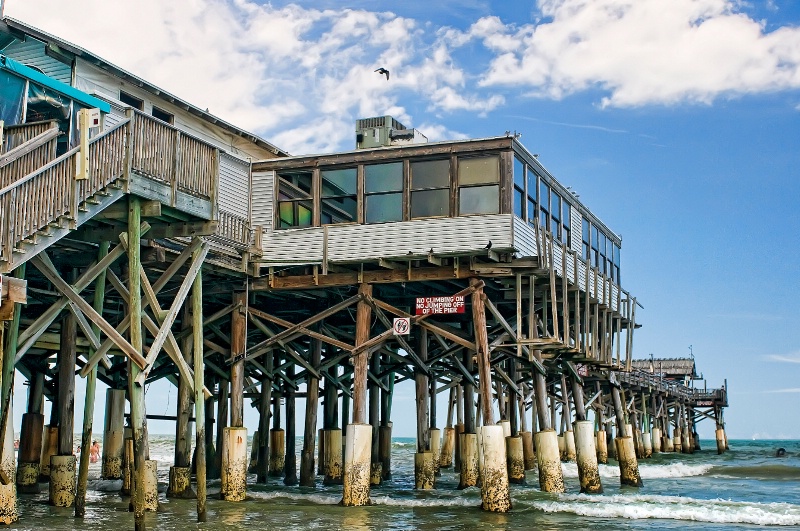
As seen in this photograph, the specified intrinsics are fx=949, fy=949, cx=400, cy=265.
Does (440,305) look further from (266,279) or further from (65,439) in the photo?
(65,439)

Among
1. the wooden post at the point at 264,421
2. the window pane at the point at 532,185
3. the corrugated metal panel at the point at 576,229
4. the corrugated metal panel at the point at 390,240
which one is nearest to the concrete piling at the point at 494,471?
the corrugated metal panel at the point at 390,240

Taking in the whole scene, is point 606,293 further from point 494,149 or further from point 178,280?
point 178,280

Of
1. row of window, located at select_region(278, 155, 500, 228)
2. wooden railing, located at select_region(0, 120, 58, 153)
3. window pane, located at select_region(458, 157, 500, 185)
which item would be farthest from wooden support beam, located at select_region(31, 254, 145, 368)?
window pane, located at select_region(458, 157, 500, 185)

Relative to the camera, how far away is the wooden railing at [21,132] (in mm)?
17984

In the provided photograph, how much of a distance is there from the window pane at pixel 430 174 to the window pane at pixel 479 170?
384 millimetres

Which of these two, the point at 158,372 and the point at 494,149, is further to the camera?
the point at 158,372

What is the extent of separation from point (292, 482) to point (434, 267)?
11.3 m

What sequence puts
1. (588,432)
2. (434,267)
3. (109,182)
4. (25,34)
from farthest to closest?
(588,432)
(434,267)
(25,34)
(109,182)

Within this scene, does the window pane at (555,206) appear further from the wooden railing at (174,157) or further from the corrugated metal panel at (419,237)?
the wooden railing at (174,157)

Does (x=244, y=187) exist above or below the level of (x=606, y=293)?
above

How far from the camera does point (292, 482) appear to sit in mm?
32594

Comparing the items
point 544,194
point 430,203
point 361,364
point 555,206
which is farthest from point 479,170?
point 361,364

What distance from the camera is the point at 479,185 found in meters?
25.0

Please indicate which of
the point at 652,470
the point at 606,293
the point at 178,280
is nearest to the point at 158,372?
the point at 178,280
